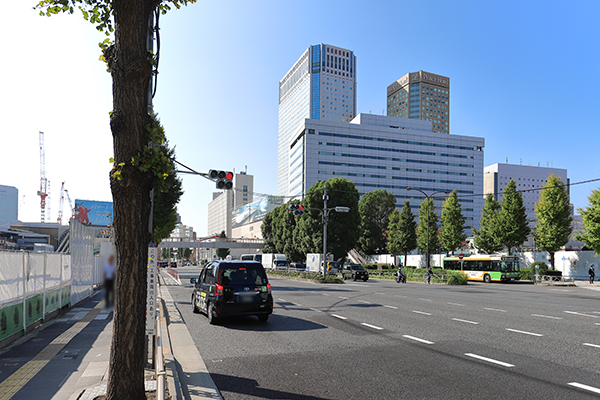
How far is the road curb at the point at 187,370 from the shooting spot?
567cm

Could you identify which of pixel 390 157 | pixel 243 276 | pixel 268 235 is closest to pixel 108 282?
pixel 243 276

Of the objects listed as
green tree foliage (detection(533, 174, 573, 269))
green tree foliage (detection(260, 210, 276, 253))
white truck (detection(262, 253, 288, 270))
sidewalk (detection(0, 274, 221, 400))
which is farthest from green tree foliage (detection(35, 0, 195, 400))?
green tree foliage (detection(260, 210, 276, 253))

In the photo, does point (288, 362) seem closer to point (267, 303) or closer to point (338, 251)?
point (267, 303)

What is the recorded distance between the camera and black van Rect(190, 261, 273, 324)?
11.8 metres

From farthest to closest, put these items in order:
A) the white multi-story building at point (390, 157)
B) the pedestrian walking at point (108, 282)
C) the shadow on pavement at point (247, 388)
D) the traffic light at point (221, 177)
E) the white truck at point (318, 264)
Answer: the white multi-story building at point (390, 157)
the white truck at point (318, 264)
the traffic light at point (221, 177)
the shadow on pavement at point (247, 388)
the pedestrian walking at point (108, 282)

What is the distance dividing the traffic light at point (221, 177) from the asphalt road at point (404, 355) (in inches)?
202

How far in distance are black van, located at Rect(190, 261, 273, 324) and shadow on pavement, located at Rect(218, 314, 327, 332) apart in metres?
0.34

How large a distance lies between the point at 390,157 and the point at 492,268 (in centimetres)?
9453

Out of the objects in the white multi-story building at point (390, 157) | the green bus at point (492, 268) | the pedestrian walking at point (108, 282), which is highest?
the white multi-story building at point (390, 157)

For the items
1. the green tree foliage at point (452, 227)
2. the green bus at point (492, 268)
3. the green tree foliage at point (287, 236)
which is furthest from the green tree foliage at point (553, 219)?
the green tree foliage at point (287, 236)

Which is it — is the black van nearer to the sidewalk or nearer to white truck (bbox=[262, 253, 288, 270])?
the sidewalk

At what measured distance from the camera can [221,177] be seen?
53.8 ft

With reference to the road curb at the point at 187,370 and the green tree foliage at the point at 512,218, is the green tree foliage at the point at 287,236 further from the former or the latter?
the road curb at the point at 187,370

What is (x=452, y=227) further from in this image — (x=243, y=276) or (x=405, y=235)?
(x=243, y=276)
